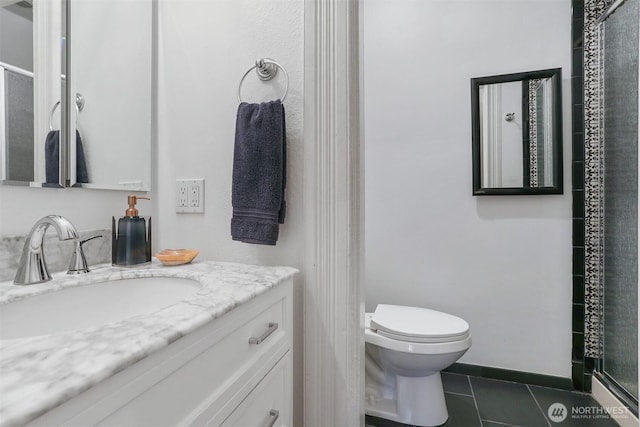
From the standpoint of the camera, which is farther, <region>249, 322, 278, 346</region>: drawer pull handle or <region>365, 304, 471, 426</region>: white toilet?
<region>365, 304, 471, 426</region>: white toilet

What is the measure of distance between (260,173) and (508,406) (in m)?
1.61

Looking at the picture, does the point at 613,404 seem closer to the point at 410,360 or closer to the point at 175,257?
the point at 410,360

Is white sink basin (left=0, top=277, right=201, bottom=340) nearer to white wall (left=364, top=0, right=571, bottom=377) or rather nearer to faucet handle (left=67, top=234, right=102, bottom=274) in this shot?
faucet handle (left=67, top=234, right=102, bottom=274)

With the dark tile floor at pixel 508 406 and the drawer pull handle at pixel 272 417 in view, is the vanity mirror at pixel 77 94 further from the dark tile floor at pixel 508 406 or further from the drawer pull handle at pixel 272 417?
the dark tile floor at pixel 508 406

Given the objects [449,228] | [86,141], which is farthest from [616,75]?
[86,141]

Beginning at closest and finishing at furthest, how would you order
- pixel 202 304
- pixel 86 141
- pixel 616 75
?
pixel 202 304 → pixel 86 141 → pixel 616 75

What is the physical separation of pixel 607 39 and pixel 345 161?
62.4 inches

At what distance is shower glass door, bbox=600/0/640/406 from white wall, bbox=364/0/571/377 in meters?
0.16

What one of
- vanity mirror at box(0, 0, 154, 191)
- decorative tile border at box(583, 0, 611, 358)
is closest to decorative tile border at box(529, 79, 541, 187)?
decorative tile border at box(583, 0, 611, 358)

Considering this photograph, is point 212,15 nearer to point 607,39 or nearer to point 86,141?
point 86,141

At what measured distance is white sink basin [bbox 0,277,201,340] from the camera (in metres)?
0.60

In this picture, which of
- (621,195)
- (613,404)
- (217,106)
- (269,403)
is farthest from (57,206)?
(613,404)

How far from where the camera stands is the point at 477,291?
1779 mm

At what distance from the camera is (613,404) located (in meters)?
1.42
